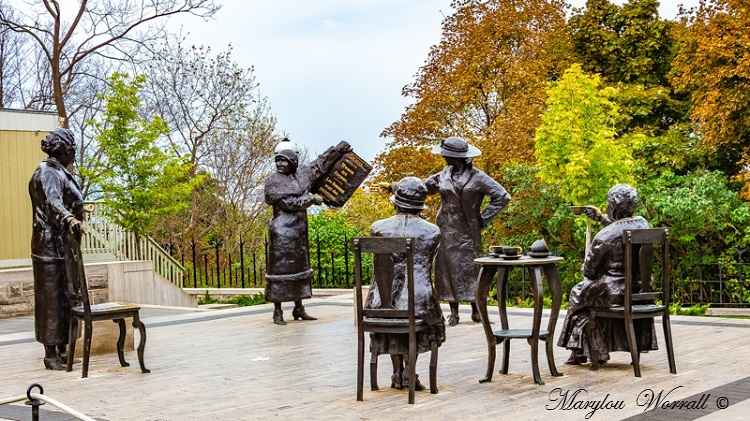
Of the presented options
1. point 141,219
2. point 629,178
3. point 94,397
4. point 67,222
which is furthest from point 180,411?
point 629,178

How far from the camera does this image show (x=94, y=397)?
7.12 metres

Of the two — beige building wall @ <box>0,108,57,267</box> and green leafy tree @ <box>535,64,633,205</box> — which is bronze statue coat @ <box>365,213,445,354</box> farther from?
green leafy tree @ <box>535,64,633,205</box>

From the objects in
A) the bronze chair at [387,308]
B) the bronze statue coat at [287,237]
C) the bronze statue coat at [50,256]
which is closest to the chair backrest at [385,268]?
the bronze chair at [387,308]

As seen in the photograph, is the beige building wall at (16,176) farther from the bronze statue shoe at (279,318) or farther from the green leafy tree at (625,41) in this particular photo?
the green leafy tree at (625,41)

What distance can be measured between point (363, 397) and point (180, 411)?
127 centimetres

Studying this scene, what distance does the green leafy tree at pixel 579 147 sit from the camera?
17969mm

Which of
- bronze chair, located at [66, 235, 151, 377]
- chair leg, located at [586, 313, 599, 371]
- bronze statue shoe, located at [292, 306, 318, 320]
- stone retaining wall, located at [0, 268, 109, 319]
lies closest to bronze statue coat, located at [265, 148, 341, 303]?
bronze statue shoe, located at [292, 306, 318, 320]

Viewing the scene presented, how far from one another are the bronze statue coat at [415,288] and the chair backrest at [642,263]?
1.49 meters

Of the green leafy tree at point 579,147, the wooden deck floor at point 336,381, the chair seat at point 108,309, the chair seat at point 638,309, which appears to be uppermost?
the green leafy tree at point 579,147

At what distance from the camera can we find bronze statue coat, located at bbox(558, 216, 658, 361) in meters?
7.54

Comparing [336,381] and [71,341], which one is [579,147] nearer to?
[336,381]

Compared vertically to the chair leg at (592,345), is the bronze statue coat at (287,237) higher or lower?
higher

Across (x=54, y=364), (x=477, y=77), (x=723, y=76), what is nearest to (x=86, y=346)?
(x=54, y=364)

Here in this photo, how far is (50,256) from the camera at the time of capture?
8570 mm
